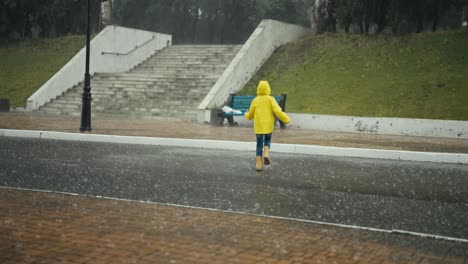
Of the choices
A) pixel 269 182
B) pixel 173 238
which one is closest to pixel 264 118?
pixel 269 182

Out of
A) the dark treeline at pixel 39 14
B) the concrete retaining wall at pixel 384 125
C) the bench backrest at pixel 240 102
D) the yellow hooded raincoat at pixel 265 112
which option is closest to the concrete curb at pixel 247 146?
the yellow hooded raincoat at pixel 265 112

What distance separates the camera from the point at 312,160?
1181cm

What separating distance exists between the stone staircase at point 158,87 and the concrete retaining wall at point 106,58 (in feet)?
1.35

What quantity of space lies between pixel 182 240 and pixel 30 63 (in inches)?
1075

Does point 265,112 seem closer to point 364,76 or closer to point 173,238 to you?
point 173,238

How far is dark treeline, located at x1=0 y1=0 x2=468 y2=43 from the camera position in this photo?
26516 mm

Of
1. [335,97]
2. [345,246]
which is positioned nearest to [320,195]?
[345,246]

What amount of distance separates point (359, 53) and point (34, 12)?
70.5ft

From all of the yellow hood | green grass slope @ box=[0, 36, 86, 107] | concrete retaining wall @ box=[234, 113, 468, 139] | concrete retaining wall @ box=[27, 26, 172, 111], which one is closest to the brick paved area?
the yellow hood

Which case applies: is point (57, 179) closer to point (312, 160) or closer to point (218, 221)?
point (218, 221)

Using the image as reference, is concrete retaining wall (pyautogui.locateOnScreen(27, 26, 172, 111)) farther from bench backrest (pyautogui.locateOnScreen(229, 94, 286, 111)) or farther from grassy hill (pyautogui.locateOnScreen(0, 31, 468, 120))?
bench backrest (pyautogui.locateOnScreen(229, 94, 286, 111))

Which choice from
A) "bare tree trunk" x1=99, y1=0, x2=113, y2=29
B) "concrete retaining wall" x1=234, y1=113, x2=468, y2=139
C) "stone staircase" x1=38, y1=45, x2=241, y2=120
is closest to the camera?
"concrete retaining wall" x1=234, y1=113, x2=468, y2=139

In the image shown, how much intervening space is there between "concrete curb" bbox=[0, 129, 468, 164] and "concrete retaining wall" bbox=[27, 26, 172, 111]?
1029cm

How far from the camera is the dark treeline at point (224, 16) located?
2652cm
